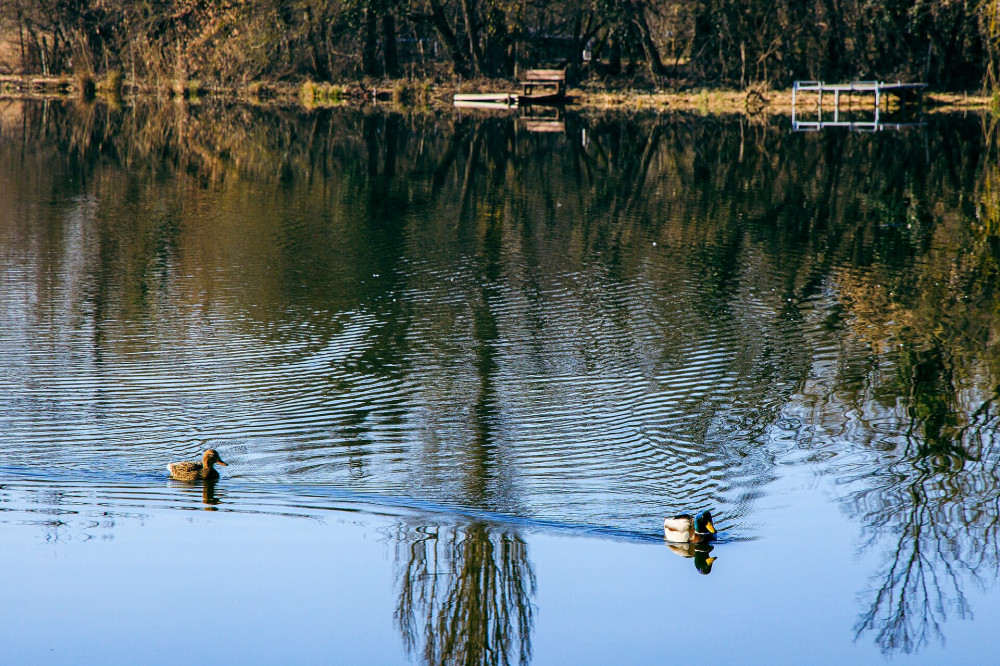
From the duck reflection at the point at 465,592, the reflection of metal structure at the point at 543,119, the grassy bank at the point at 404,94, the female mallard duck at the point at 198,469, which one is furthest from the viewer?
the grassy bank at the point at 404,94

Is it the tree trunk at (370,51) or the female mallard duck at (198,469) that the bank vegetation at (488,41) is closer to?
the tree trunk at (370,51)

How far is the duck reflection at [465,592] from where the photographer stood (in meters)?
5.69

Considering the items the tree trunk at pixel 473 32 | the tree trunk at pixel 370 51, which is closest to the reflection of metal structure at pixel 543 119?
the tree trunk at pixel 473 32

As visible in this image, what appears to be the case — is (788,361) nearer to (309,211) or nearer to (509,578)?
(509,578)

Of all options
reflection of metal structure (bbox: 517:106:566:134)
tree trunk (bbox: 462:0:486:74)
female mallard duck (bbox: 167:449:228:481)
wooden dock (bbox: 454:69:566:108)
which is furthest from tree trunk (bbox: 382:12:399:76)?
female mallard duck (bbox: 167:449:228:481)

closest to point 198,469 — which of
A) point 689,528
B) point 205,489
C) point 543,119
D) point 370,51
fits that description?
point 205,489

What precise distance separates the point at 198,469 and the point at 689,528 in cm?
292

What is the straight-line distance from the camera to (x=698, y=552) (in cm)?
630

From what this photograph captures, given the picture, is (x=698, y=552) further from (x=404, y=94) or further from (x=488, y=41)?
(x=488, y=41)

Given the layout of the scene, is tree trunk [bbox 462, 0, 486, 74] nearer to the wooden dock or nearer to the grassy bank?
the grassy bank

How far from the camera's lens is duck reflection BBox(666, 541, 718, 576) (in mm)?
6223

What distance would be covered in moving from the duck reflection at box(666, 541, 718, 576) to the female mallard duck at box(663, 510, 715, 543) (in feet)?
0.09

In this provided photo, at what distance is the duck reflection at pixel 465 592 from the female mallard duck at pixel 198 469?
51.3 inches

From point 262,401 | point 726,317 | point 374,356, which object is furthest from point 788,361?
point 262,401
